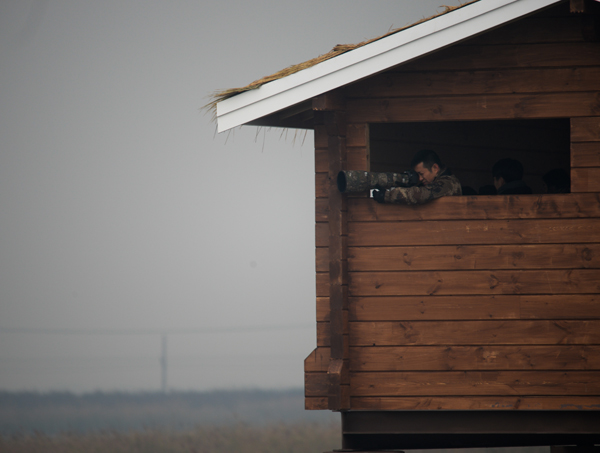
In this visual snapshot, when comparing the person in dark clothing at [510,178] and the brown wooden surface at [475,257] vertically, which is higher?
the person in dark clothing at [510,178]

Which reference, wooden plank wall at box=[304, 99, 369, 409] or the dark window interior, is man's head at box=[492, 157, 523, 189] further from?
the dark window interior

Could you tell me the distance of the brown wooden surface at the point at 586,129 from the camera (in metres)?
7.19

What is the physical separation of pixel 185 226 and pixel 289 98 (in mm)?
184394

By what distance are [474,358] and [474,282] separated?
0.68 metres

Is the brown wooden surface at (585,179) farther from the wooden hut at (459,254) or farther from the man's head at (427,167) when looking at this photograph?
the man's head at (427,167)

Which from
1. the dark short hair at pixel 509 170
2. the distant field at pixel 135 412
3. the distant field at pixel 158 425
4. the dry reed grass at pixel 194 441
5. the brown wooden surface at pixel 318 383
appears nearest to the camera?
the brown wooden surface at pixel 318 383

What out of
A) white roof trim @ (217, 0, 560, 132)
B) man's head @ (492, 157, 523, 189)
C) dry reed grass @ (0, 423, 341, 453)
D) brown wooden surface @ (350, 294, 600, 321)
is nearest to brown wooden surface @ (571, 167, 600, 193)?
man's head @ (492, 157, 523, 189)

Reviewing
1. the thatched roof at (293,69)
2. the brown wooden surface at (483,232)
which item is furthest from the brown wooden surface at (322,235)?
the thatched roof at (293,69)

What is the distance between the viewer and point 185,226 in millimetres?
189625

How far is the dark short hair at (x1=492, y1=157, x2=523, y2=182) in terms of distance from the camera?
762 centimetres

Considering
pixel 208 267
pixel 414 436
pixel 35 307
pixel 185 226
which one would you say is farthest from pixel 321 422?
pixel 185 226

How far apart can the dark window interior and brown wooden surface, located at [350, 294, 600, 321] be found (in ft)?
9.17

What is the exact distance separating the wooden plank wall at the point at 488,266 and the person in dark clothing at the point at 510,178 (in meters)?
0.32

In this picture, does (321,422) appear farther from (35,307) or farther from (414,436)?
(35,307)
